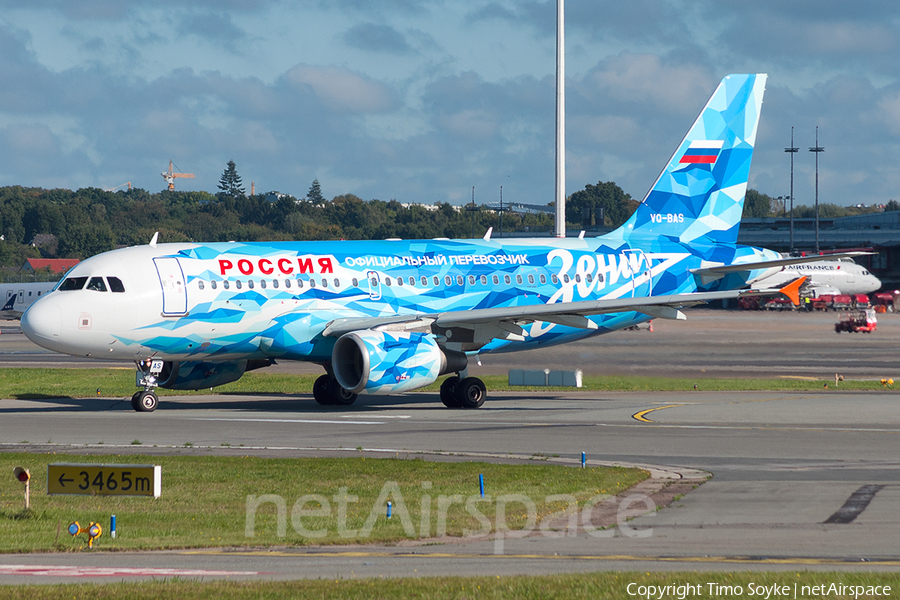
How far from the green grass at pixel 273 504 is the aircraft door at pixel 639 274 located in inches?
758

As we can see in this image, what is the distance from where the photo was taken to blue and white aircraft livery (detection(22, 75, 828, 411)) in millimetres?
32188

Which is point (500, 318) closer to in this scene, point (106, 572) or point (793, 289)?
point (793, 289)

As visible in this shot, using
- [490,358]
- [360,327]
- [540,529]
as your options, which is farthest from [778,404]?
[540,529]

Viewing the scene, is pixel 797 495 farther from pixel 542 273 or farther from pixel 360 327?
pixel 542 273

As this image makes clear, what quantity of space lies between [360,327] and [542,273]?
7.93 metres

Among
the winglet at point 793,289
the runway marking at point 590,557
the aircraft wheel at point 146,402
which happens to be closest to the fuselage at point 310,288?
the aircraft wheel at point 146,402

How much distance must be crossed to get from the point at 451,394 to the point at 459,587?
23.5 meters

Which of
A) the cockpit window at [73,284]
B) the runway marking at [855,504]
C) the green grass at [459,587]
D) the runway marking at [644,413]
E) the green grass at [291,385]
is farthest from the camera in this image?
the green grass at [291,385]

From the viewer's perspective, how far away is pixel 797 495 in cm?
1847

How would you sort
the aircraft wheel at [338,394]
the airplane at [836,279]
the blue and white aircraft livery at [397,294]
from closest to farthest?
the blue and white aircraft livery at [397,294] < the aircraft wheel at [338,394] < the airplane at [836,279]

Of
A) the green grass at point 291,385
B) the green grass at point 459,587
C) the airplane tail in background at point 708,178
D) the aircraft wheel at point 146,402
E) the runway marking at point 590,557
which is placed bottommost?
the green grass at point 291,385

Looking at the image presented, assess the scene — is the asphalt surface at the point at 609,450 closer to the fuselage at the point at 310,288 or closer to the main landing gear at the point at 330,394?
the main landing gear at the point at 330,394

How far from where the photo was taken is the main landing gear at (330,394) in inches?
1435

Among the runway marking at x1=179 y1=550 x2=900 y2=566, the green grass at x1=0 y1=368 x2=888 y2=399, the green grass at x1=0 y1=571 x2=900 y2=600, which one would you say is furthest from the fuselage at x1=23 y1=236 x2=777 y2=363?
the green grass at x1=0 y1=571 x2=900 y2=600
